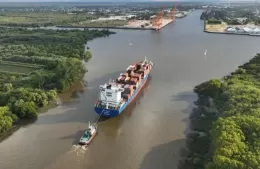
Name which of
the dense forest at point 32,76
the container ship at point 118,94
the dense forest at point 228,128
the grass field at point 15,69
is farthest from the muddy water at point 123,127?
the grass field at point 15,69

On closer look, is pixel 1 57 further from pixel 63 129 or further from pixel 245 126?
pixel 245 126

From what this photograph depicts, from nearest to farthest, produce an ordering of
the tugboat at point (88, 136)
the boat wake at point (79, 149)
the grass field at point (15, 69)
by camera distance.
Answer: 1. the boat wake at point (79, 149)
2. the tugboat at point (88, 136)
3. the grass field at point (15, 69)

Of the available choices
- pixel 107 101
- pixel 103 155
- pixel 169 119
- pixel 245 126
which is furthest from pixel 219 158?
pixel 107 101

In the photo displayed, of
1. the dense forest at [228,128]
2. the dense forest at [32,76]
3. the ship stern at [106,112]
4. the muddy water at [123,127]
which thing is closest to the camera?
the dense forest at [228,128]

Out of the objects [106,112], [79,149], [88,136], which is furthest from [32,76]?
[79,149]

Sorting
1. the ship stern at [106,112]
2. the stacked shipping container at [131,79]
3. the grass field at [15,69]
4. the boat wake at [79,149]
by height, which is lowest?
the boat wake at [79,149]

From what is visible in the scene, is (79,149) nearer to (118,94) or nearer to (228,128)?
(118,94)

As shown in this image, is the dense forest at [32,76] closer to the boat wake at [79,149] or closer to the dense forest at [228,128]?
the boat wake at [79,149]
